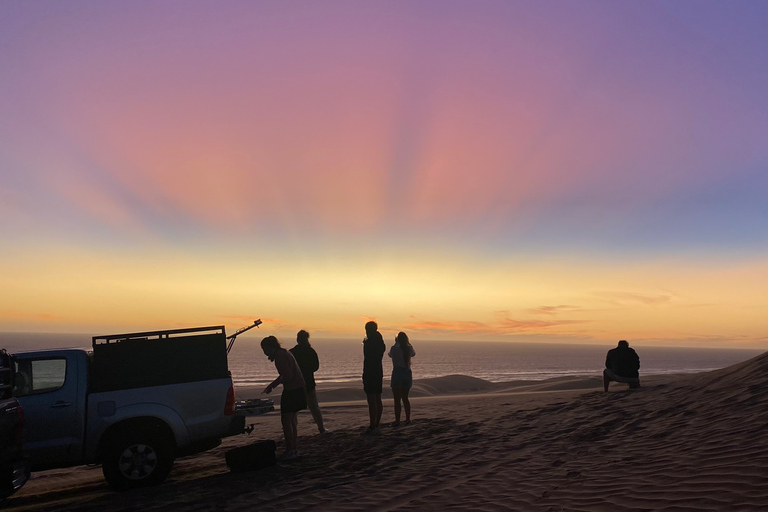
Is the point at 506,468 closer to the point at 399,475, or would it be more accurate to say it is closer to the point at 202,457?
the point at 399,475

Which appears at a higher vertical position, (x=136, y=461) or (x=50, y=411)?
(x=50, y=411)

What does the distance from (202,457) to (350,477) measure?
4392mm

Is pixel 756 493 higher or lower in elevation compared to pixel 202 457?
higher

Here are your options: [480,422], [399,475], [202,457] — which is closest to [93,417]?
[202,457]

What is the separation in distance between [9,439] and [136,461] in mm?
1882

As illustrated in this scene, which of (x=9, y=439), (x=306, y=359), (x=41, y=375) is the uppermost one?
(x=41, y=375)

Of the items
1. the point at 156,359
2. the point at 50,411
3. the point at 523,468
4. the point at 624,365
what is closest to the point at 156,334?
the point at 156,359

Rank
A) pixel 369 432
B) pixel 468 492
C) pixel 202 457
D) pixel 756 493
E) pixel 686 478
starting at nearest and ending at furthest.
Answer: pixel 756 493, pixel 686 478, pixel 468 492, pixel 202 457, pixel 369 432

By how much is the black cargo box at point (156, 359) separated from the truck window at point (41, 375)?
471 millimetres

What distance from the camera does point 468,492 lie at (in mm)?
6555

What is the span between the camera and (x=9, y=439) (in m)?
6.46

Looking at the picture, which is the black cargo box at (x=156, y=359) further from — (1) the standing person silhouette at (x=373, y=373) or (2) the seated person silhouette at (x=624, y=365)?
(2) the seated person silhouette at (x=624, y=365)

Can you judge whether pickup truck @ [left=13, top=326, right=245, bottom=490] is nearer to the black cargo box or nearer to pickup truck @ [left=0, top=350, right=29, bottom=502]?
the black cargo box

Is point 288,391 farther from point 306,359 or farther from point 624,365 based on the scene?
point 624,365
